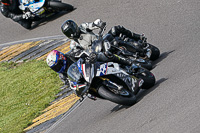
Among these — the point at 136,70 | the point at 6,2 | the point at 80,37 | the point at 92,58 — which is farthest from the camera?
the point at 6,2

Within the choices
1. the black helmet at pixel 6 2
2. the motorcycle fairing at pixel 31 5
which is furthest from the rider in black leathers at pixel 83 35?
the black helmet at pixel 6 2

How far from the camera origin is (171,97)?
24.2ft

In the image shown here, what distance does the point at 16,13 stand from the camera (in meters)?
16.2

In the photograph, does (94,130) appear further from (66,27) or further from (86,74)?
(66,27)

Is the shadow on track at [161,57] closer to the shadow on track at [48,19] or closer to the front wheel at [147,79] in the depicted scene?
the front wheel at [147,79]

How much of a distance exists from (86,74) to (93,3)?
7.84 metres

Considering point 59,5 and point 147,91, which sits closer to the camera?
point 147,91

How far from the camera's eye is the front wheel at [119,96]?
775 centimetres

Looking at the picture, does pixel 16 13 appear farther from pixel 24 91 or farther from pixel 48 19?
pixel 24 91

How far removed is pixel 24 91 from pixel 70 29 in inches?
150

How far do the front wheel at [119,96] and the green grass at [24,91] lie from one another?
3.37m

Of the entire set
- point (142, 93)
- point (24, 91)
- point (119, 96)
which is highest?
point (119, 96)

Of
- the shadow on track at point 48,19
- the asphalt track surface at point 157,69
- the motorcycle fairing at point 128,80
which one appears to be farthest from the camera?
the shadow on track at point 48,19

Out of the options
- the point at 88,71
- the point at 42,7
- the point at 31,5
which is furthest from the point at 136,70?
the point at 31,5
